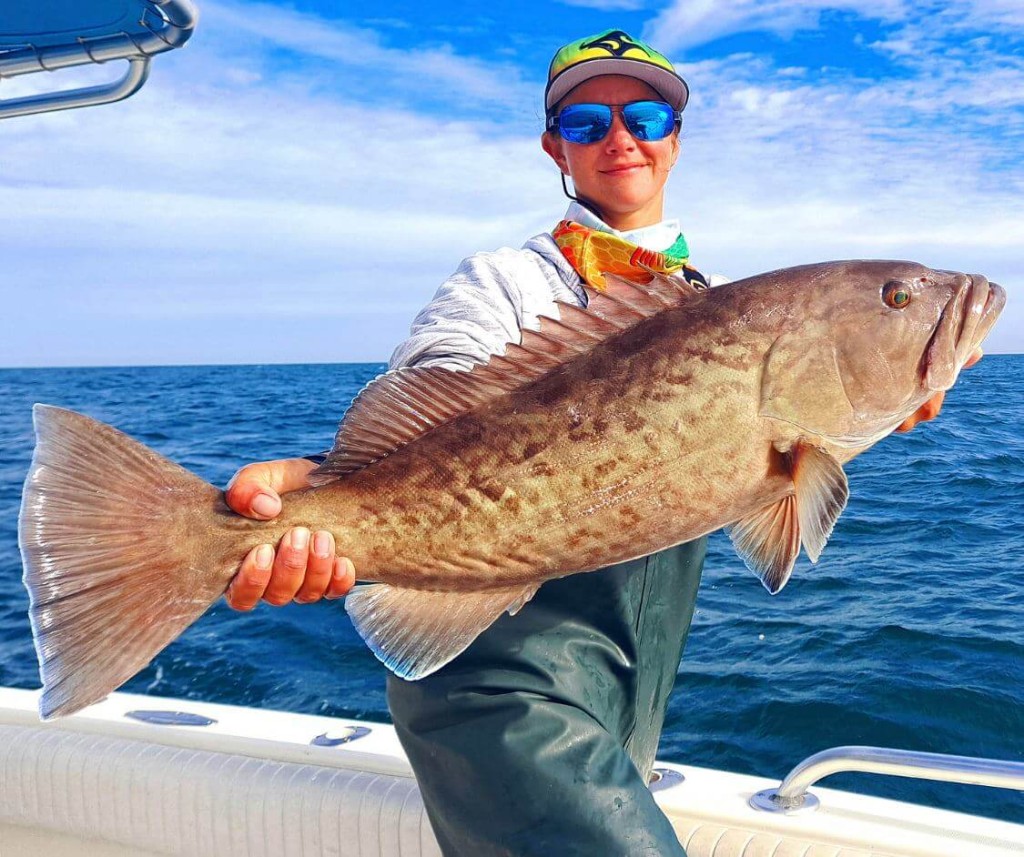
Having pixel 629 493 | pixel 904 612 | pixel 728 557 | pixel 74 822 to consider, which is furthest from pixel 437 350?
pixel 728 557

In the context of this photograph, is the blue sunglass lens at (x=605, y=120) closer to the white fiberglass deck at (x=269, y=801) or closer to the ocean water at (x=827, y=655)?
the white fiberglass deck at (x=269, y=801)

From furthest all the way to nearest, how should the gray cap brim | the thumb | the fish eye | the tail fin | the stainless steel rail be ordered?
1. the gray cap brim
2. the stainless steel rail
3. the fish eye
4. the thumb
5. the tail fin

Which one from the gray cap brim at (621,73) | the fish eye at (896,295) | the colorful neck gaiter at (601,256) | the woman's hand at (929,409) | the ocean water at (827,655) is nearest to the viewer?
the fish eye at (896,295)

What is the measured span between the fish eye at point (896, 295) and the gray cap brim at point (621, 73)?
128cm

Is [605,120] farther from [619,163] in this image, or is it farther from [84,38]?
[84,38]

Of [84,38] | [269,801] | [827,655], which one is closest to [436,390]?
[84,38]

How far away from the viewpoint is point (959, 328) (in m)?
2.44

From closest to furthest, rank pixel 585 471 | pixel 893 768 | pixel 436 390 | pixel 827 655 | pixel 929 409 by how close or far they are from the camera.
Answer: pixel 585 471 → pixel 436 390 → pixel 929 409 → pixel 893 768 → pixel 827 655

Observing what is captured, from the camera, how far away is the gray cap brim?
126 inches

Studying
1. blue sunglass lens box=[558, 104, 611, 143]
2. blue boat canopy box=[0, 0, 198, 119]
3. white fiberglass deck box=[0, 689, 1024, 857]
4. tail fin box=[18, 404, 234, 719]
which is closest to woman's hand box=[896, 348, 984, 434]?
blue sunglass lens box=[558, 104, 611, 143]

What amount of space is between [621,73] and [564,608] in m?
1.89

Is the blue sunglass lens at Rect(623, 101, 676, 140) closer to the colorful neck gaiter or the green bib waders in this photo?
the colorful neck gaiter

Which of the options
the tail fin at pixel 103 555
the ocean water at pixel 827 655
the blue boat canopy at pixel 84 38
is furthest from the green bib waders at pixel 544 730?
the ocean water at pixel 827 655

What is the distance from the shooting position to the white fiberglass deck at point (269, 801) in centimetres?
325
